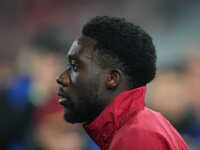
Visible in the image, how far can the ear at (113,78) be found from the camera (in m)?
2.01

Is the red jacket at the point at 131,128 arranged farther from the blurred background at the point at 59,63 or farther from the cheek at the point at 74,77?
the blurred background at the point at 59,63

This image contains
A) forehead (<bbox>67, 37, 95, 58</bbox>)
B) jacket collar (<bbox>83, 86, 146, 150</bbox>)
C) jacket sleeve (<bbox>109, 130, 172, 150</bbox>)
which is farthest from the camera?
forehead (<bbox>67, 37, 95, 58</bbox>)

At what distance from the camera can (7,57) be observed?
25.8 ft

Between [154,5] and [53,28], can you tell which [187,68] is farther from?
[53,28]

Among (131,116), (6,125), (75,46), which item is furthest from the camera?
(6,125)

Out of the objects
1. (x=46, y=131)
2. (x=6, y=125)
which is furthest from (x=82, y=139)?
(x=6, y=125)

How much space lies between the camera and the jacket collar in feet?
6.35

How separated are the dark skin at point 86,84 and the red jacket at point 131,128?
0.18ft

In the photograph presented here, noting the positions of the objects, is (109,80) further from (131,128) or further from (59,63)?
(59,63)

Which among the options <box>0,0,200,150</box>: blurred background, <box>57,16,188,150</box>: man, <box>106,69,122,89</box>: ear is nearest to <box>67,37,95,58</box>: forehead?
<box>57,16,188,150</box>: man

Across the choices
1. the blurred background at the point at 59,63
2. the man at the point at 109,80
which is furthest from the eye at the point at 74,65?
the blurred background at the point at 59,63

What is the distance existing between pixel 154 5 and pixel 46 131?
110 inches

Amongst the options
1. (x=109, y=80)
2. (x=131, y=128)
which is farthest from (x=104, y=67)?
(x=131, y=128)

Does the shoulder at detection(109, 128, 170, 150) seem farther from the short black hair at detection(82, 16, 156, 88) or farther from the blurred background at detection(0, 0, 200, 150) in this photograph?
the blurred background at detection(0, 0, 200, 150)
